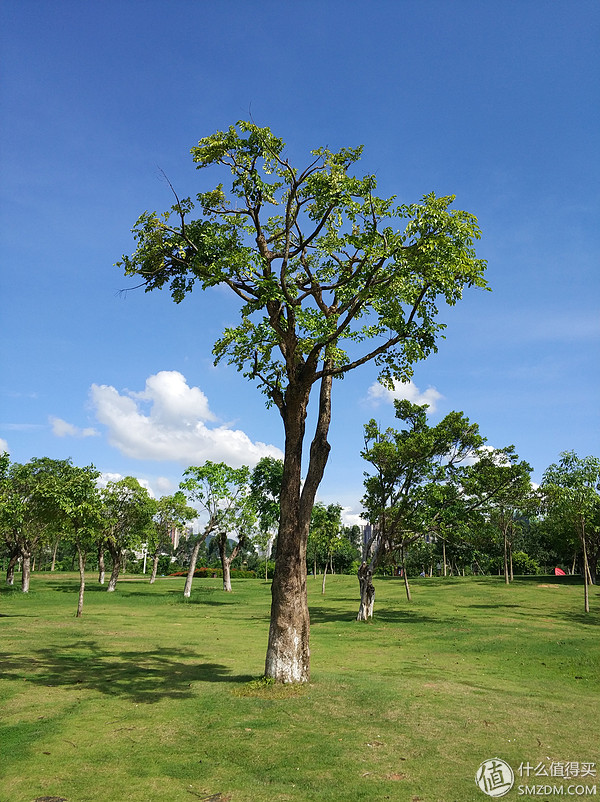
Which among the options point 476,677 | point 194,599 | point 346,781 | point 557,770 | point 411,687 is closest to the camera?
point 346,781

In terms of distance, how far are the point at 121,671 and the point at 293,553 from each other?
6.44 metres

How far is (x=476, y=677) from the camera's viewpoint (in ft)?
54.0

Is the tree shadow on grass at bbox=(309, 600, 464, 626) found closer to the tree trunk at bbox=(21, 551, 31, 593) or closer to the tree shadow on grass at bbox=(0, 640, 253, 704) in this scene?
the tree shadow on grass at bbox=(0, 640, 253, 704)

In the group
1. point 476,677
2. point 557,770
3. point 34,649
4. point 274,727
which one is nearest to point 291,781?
point 274,727

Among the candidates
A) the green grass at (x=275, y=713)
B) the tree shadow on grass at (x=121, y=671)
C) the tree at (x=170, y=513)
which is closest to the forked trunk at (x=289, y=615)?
the green grass at (x=275, y=713)

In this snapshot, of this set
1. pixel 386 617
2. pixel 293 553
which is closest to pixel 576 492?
pixel 386 617

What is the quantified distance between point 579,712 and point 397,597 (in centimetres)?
3359

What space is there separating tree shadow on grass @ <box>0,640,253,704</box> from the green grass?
59 mm

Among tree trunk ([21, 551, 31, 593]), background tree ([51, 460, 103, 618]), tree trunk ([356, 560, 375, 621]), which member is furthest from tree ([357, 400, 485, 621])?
tree trunk ([21, 551, 31, 593])

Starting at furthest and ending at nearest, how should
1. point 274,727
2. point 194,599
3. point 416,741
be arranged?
point 194,599, point 274,727, point 416,741

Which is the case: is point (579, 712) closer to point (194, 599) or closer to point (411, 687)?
point (411, 687)

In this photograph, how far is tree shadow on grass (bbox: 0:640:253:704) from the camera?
13.0 m

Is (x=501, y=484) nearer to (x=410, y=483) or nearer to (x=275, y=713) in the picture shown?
(x=410, y=483)

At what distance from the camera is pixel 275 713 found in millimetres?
10914
